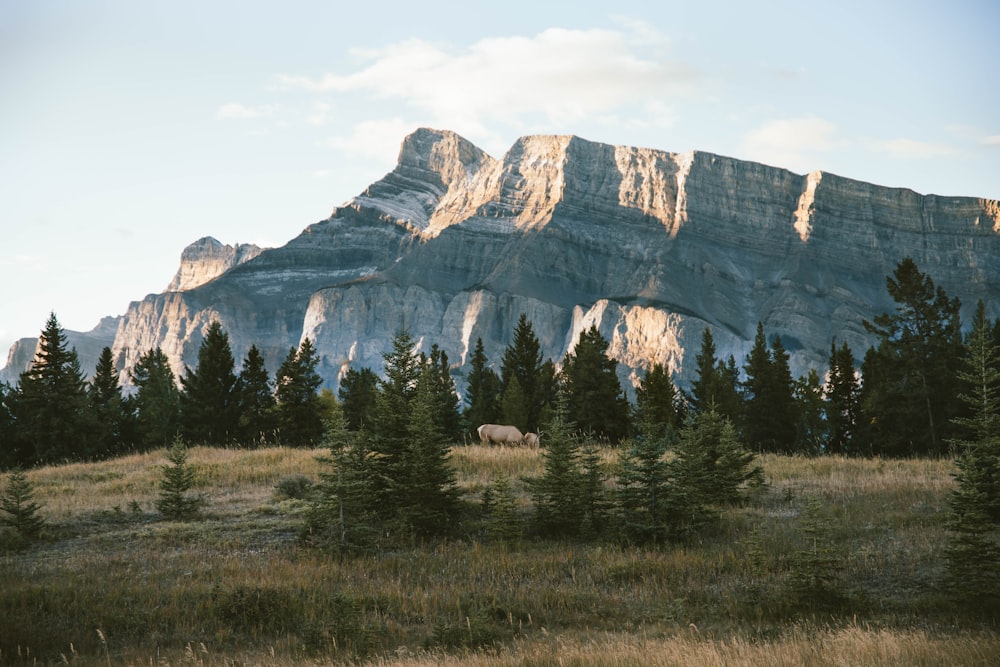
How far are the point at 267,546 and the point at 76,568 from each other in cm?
355

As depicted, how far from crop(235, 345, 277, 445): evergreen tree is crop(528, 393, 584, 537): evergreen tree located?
1649 inches

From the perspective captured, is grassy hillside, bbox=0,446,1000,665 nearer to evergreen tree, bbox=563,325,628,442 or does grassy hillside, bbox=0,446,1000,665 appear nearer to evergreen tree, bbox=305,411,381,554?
evergreen tree, bbox=305,411,381,554

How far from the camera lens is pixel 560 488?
18031mm

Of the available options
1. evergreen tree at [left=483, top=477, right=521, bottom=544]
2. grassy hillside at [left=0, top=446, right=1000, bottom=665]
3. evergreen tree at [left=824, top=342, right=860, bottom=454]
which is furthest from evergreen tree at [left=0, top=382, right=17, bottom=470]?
evergreen tree at [left=824, top=342, right=860, bottom=454]

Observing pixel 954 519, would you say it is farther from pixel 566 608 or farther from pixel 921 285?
pixel 921 285

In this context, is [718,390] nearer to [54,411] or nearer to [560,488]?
[54,411]

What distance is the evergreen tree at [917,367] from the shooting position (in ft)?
151

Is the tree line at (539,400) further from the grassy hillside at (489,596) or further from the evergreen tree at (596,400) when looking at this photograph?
the grassy hillside at (489,596)

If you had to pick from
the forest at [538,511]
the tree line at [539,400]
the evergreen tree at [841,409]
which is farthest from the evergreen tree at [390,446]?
the evergreen tree at [841,409]

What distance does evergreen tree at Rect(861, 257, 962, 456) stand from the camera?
45.9m

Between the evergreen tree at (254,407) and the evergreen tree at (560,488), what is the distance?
4189 cm

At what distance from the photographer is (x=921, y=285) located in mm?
47156

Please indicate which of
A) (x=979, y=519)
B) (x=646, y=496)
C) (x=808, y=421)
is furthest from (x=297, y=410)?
(x=979, y=519)

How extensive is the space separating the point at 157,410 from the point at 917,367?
Answer: 4879 cm
